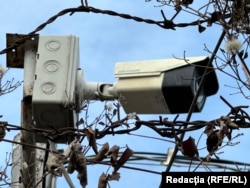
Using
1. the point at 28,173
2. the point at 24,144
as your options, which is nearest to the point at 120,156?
the point at 24,144

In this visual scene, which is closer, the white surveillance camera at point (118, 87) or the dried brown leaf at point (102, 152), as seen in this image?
the dried brown leaf at point (102, 152)

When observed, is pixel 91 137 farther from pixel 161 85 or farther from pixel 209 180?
pixel 161 85

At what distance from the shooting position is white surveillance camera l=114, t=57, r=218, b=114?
432 cm

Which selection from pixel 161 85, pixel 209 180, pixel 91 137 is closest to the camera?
pixel 209 180

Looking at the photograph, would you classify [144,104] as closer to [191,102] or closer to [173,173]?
[191,102]

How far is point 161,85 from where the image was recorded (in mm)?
4367

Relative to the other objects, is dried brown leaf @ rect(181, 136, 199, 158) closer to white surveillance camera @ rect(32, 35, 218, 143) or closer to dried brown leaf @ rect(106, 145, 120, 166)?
dried brown leaf @ rect(106, 145, 120, 166)

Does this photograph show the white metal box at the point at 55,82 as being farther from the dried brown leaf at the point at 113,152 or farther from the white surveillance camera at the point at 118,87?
the dried brown leaf at the point at 113,152

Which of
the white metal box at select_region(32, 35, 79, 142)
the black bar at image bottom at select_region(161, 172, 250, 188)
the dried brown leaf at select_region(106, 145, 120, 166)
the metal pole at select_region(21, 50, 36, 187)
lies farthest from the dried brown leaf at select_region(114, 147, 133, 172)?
the metal pole at select_region(21, 50, 36, 187)

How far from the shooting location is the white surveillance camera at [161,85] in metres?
4.32

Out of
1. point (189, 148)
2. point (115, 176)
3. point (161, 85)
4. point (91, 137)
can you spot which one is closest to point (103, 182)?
point (115, 176)

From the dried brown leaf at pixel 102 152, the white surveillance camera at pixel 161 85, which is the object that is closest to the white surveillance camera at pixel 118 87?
the white surveillance camera at pixel 161 85

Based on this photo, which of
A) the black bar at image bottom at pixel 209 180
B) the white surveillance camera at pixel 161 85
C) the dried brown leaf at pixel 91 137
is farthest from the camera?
the white surveillance camera at pixel 161 85

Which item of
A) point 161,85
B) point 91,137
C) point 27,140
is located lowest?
point 91,137
